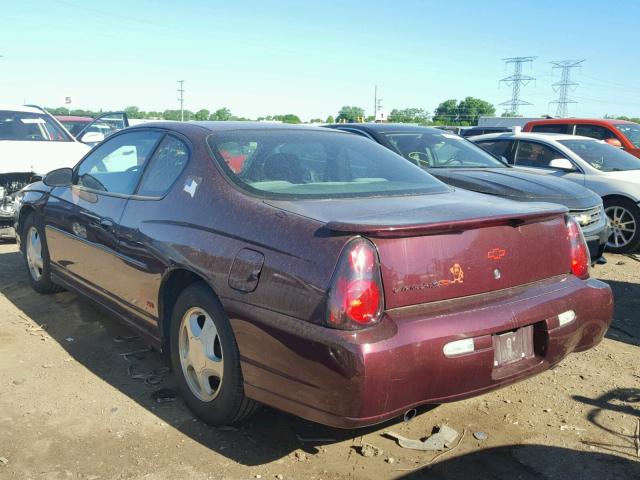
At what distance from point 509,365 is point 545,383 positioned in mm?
1224

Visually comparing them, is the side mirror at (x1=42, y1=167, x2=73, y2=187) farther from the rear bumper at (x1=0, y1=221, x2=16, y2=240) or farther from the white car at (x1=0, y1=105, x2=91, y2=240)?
the rear bumper at (x1=0, y1=221, x2=16, y2=240)

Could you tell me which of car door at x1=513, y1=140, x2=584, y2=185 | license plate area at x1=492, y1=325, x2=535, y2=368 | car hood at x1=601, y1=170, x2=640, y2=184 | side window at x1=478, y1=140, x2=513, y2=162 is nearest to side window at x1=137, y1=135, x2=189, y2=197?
license plate area at x1=492, y1=325, x2=535, y2=368

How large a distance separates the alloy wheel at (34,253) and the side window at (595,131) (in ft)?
34.0

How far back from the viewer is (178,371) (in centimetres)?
334

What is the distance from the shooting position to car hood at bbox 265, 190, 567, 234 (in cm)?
254

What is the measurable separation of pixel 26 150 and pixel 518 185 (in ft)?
19.2

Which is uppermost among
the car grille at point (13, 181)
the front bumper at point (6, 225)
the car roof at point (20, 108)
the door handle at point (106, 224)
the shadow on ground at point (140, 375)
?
the car roof at point (20, 108)

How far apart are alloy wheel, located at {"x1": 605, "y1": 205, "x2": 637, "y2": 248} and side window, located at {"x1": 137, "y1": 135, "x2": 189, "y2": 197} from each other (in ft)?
21.7

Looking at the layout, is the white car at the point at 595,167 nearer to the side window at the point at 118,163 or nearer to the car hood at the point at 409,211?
the car hood at the point at 409,211

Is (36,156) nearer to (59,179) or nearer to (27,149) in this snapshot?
(27,149)

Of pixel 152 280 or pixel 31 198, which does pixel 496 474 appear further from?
pixel 31 198

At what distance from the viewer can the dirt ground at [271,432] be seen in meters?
2.80

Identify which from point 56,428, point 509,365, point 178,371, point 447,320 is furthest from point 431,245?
point 56,428

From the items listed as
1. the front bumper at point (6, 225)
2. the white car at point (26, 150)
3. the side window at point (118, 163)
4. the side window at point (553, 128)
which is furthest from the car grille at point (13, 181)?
the side window at point (553, 128)
